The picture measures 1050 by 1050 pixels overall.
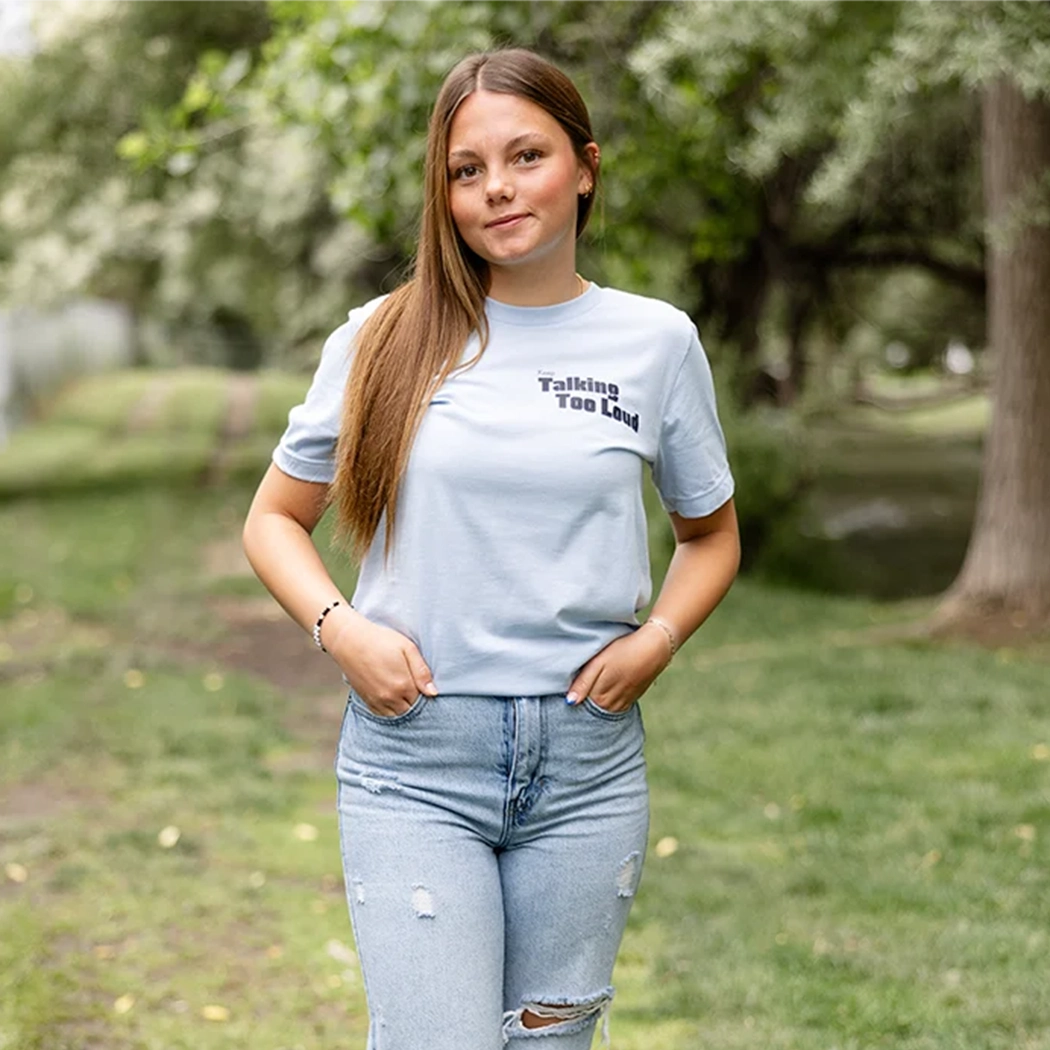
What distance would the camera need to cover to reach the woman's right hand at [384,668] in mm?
2326

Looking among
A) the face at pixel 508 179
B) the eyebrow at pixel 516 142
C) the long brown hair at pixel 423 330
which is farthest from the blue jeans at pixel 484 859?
the eyebrow at pixel 516 142

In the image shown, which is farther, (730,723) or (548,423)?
(730,723)

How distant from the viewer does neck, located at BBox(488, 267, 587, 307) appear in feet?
8.09

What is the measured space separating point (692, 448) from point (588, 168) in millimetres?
464

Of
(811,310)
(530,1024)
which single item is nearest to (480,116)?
(530,1024)

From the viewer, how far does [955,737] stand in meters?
7.33

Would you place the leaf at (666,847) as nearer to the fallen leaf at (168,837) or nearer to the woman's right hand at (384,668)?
the fallen leaf at (168,837)

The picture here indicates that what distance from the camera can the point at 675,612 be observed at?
260 centimetres

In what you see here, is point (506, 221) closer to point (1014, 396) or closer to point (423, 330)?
point (423, 330)

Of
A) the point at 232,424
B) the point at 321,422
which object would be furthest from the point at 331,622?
the point at 232,424

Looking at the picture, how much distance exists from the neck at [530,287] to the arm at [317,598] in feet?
1.33

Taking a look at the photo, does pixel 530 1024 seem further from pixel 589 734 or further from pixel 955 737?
pixel 955 737

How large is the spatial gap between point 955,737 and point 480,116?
5504 mm

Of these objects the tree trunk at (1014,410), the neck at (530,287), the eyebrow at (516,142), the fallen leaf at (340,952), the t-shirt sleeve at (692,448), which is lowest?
the fallen leaf at (340,952)
